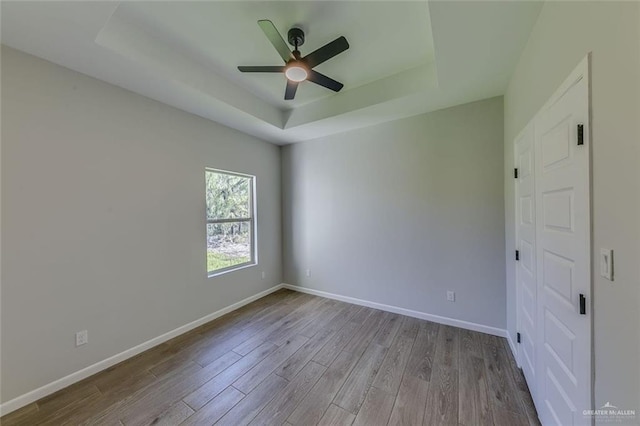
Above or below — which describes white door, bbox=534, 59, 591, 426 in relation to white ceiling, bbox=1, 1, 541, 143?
below

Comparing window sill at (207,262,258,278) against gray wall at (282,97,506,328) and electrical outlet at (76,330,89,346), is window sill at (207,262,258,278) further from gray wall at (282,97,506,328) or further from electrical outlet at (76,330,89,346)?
electrical outlet at (76,330,89,346)

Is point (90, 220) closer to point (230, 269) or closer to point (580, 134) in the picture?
point (230, 269)

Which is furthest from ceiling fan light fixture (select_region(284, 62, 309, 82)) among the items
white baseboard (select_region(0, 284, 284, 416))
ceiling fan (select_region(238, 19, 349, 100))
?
white baseboard (select_region(0, 284, 284, 416))

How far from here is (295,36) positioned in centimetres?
193

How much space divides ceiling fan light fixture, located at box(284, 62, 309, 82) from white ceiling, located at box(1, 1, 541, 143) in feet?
1.08

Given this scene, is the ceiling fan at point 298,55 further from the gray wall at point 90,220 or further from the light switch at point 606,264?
the light switch at point 606,264

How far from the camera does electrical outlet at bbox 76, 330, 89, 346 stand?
200 cm

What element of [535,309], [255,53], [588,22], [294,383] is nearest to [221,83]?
[255,53]

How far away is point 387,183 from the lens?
10.5ft

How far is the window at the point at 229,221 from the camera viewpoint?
3232mm

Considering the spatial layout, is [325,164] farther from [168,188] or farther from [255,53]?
[168,188]

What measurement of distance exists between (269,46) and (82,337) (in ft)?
9.88

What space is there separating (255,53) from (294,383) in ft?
9.60

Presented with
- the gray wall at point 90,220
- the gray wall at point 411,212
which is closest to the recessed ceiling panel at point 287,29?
the gray wall at point 90,220
